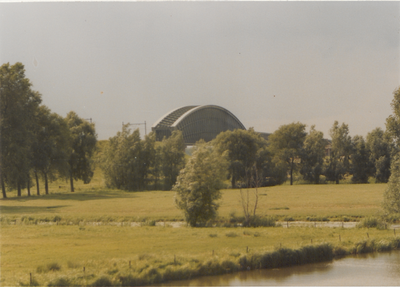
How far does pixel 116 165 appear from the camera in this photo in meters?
106

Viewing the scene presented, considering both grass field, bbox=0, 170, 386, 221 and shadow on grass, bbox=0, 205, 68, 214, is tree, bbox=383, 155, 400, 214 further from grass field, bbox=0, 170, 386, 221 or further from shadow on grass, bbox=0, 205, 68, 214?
shadow on grass, bbox=0, 205, 68, 214

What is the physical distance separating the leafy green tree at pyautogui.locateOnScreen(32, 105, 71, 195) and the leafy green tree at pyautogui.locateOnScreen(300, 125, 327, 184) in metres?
59.6

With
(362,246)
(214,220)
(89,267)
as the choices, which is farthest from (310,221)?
(89,267)

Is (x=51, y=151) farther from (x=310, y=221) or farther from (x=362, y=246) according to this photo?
(x=362, y=246)

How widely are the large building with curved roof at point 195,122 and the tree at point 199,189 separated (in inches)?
3608

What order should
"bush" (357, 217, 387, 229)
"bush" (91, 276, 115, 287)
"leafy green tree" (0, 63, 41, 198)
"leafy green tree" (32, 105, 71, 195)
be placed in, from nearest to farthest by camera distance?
"bush" (91, 276, 115, 287)
"bush" (357, 217, 387, 229)
"leafy green tree" (0, 63, 41, 198)
"leafy green tree" (32, 105, 71, 195)

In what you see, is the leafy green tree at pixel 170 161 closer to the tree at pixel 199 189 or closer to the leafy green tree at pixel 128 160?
the leafy green tree at pixel 128 160

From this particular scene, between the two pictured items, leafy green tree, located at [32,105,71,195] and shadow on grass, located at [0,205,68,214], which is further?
leafy green tree, located at [32,105,71,195]

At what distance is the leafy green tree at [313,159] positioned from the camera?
108006 mm

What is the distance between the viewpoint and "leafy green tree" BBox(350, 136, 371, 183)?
106 m

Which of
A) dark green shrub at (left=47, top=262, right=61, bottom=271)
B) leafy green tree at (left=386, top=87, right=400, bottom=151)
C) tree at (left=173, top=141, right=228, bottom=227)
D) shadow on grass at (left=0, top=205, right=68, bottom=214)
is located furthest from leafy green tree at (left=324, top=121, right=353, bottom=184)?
dark green shrub at (left=47, top=262, right=61, bottom=271)

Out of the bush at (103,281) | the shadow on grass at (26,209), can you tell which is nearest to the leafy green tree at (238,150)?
the shadow on grass at (26,209)

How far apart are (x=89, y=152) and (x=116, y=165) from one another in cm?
881

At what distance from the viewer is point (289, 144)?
111m
